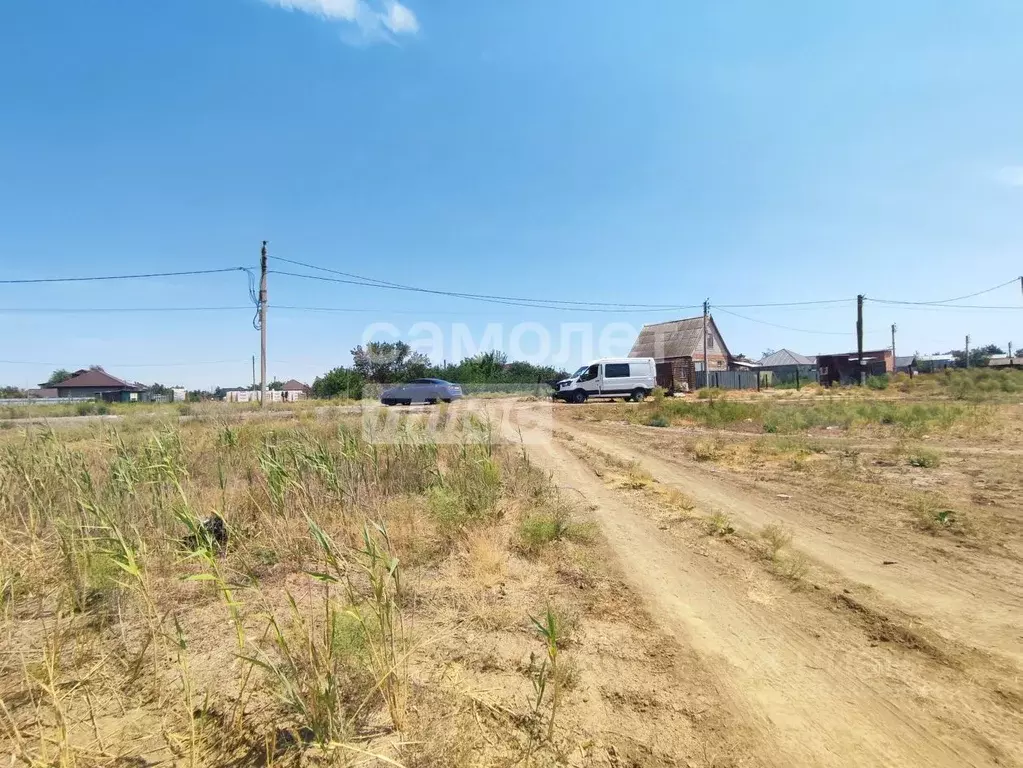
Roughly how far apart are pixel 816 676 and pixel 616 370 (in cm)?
2306

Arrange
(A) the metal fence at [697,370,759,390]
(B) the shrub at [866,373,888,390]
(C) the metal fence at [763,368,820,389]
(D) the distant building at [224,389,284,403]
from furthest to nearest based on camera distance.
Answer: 1. (C) the metal fence at [763,368,820,389]
2. (A) the metal fence at [697,370,759,390]
3. (B) the shrub at [866,373,888,390]
4. (D) the distant building at [224,389,284,403]

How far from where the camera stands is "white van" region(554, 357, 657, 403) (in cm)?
2503

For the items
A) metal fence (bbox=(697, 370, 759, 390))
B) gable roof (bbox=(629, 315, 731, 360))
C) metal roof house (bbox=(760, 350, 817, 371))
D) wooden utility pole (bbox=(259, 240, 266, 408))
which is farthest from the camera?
metal roof house (bbox=(760, 350, 817, 371))

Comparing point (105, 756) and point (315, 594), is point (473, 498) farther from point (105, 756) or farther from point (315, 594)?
point (105, 756)

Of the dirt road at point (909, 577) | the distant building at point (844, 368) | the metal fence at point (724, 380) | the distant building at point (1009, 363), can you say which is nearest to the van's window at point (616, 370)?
the metal fence at point (724, 380)

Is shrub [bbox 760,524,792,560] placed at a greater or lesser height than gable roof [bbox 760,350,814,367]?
lesser

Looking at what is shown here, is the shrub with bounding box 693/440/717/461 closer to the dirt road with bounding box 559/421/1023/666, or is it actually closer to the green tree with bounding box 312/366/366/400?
the dirt road with bounding box 559/421/1023/666

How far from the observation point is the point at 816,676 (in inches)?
98.7

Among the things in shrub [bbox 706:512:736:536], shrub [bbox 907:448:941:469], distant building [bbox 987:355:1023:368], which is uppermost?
distant building [bbox 987:355:1023:368]

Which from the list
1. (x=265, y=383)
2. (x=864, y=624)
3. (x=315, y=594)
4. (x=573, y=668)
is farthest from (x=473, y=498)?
(x=265, y=383)

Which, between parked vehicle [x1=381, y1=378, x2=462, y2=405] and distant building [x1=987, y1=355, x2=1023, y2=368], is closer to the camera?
parked vehicle [x1=381, y1=378, x2=462, y2=405]

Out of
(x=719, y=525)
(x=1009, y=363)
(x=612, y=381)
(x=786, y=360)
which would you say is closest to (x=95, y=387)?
(x=612, y=381)

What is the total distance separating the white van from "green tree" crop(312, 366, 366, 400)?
20.2m

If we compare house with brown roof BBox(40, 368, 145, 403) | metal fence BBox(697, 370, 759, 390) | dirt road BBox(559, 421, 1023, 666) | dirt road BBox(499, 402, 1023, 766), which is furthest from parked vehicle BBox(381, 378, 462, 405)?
house with brown roof BBox(40, 368, 145, 403)
